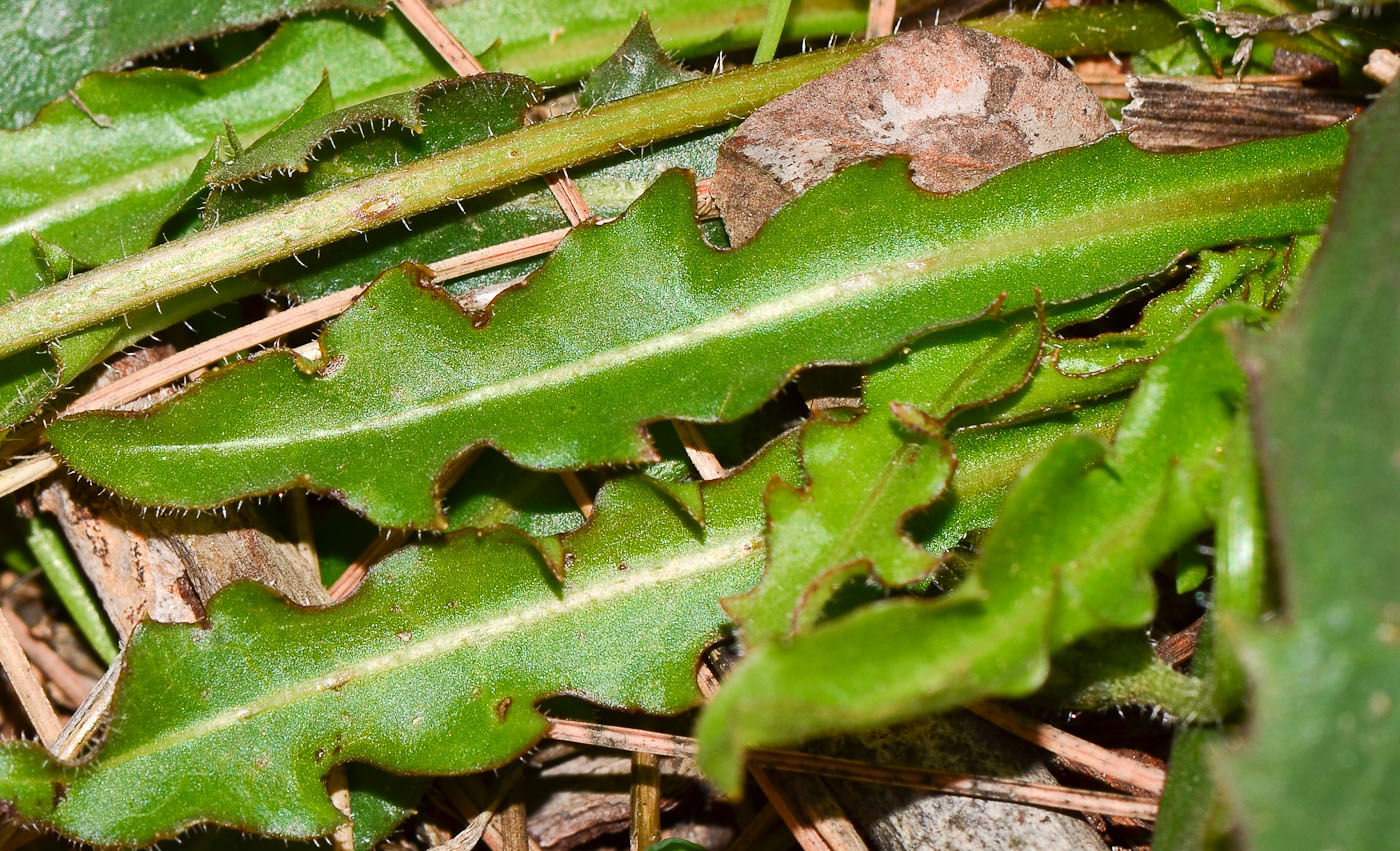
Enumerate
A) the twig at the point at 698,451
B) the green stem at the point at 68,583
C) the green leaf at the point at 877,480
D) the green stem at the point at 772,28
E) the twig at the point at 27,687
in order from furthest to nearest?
the green stem at the point at 68,583 < the green stem at the point at 772,28 < the twig at the point at 27,687 < the twig at the point at 698,451 < the green leaf at the point at 877,480

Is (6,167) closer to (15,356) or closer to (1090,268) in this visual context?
(15,356)

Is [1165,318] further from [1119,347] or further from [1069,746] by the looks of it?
[1069,746]

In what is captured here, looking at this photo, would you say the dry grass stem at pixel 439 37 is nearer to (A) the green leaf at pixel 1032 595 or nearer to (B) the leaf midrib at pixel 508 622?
(B) the leaf midrib at pixel 508 622

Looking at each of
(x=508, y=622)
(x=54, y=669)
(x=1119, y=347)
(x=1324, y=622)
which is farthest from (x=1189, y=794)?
(x=54, y=669)

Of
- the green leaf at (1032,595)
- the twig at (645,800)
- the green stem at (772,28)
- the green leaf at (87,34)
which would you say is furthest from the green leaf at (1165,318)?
the green leaf at (87,34)

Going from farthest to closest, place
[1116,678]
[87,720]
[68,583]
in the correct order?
[68,583], [87,720], [1116,678]

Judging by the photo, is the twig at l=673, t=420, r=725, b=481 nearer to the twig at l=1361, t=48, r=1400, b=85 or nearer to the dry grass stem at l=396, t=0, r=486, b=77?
the dry grass stem at l=396, t=0, r=486, b=77

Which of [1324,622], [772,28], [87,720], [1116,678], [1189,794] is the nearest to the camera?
[1324,622]

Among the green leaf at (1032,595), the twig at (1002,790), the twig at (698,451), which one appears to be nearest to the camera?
the green leaf at (1032,595)
